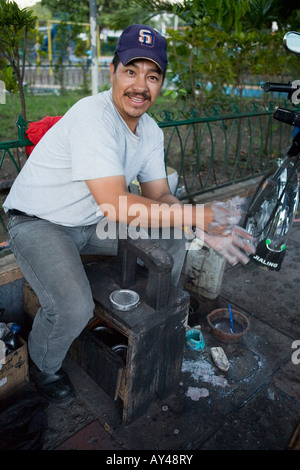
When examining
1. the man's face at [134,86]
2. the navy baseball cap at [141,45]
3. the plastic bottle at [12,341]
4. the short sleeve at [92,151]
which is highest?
the navy baseball cap at [141,45]

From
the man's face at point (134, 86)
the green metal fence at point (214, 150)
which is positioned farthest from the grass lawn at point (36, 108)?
the man's face at point (134, 86)

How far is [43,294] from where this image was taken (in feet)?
6.23

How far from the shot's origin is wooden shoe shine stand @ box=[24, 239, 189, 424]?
72.7 inches

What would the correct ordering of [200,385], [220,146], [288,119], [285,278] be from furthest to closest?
[220,146] → [285,278] → [288,119] → [200,385]

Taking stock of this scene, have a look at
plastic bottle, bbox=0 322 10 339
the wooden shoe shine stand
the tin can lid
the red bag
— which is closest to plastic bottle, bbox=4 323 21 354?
plastic bottle, bbox=0 322 10 339

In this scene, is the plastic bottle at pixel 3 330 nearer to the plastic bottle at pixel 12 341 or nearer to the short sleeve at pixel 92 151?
the plastic bottle at pixel 12 341

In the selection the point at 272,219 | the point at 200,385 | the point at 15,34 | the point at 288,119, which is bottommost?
the point at 200,385

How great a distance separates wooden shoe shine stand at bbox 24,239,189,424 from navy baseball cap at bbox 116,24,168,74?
992 mm

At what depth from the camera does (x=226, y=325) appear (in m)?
2.74

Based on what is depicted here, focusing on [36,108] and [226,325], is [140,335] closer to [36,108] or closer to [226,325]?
[226,325]

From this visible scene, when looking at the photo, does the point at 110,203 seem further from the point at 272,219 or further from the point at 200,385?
the point at 272,219

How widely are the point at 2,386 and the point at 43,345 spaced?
38 centimetres

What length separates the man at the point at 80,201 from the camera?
1833mm

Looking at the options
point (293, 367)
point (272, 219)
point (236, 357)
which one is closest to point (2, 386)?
point (236, 357)
